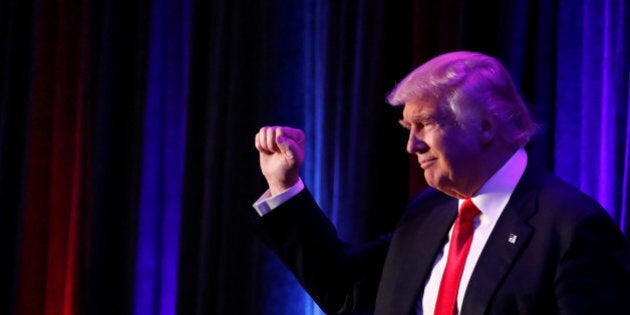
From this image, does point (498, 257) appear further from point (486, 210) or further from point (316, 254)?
point (316, 254)

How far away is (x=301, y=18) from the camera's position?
255cm

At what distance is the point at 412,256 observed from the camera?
156 cm

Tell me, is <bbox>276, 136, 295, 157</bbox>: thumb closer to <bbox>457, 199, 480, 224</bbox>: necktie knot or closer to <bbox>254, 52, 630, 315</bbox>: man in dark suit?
<bbox>254, 52, 630, 315</bbox>: man in dark suit

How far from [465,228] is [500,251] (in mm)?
124

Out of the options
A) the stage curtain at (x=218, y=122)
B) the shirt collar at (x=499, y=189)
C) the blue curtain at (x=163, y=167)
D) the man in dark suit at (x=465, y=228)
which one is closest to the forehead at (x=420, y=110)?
the man in dark suit at (x=465, y=228)

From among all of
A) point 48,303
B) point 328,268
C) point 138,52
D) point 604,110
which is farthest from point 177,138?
point 604,110

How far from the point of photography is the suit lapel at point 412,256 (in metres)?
1.52

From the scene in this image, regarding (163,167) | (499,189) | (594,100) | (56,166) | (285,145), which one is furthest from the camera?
(56,166)

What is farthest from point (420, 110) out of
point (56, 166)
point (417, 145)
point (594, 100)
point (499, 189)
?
point (56, 166)

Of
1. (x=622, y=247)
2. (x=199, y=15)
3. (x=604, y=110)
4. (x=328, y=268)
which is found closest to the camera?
(x=622, y=247)

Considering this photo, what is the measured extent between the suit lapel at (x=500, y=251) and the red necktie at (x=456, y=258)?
0.05 m

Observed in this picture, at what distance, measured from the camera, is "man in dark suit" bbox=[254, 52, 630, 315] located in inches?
51.6

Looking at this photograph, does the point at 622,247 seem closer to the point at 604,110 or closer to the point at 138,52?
the point at 604,110

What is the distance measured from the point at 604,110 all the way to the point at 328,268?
806 millimetres
